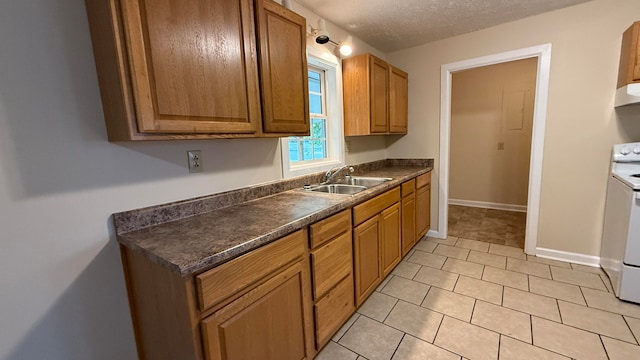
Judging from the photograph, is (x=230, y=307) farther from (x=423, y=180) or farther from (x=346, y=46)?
(x=423, y=180)

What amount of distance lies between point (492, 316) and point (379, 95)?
6.73 ft

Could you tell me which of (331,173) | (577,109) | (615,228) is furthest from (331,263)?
(577,109)

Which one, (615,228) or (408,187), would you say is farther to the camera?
(408,187)

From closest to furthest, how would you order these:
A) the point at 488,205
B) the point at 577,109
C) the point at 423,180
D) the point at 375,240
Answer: the point at 375,240 → the point at 577,109 → the point at 423,180 → the point at 488,205

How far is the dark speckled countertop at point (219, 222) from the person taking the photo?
94 cm

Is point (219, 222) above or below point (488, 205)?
above

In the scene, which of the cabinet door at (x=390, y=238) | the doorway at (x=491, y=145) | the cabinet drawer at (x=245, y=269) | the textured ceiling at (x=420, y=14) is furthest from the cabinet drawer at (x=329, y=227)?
the doorway at (x=491, y=145)

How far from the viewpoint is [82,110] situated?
109cm

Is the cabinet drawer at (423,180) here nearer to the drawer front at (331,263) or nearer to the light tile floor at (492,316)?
the light tile floor at (492,316)

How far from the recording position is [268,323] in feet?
3.72

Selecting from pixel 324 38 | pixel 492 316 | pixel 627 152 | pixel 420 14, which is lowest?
pixel 492 316

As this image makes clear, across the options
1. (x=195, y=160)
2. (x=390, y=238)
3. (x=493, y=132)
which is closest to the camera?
(x=195, y=160)

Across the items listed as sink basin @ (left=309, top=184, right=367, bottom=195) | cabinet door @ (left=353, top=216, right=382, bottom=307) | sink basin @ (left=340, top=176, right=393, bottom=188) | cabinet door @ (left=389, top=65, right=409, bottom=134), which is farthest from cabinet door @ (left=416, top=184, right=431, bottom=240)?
cabinet door @ (left=353, top=216, right=382, bottom=307)

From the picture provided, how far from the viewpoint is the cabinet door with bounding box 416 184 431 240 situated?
2838 millimetres
